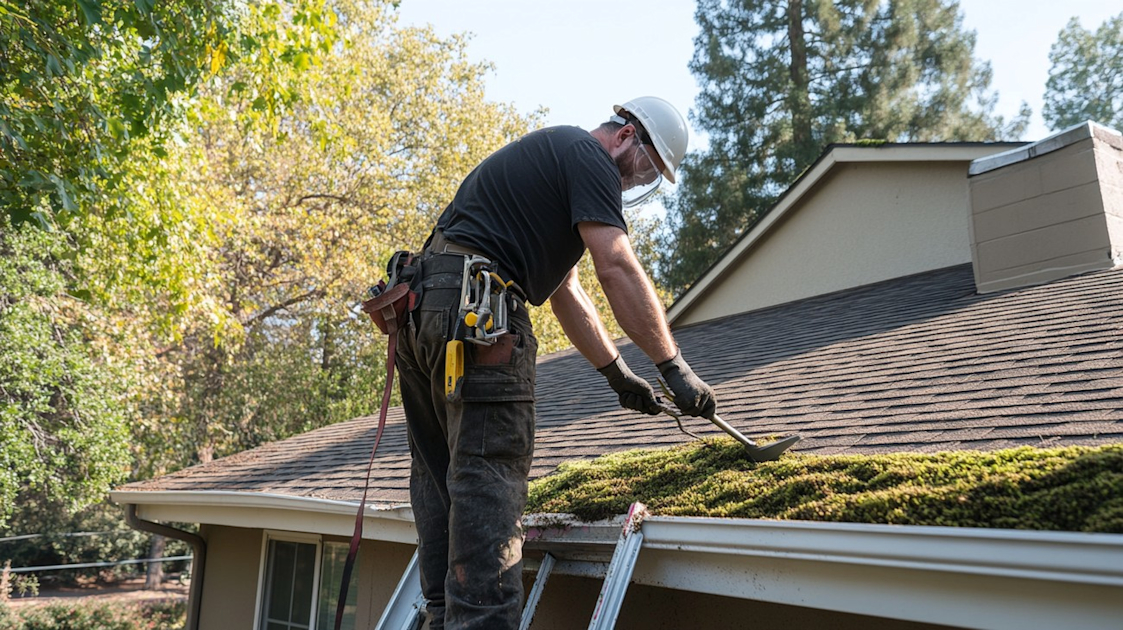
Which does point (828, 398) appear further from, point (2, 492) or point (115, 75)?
point (2, 492)

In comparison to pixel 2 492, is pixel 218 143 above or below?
above

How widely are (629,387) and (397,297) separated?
887mm

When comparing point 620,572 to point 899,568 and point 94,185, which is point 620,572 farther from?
point 94,185

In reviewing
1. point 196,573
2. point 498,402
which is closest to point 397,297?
point 498,402

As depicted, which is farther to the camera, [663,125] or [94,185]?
[94,185]

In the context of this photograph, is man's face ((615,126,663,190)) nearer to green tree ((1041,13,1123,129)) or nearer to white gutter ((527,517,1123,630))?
white gutter ((527,517,1123,630))

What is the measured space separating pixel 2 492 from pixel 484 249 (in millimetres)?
12228

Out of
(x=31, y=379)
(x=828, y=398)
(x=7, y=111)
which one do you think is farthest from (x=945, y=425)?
(x=31, y=379)

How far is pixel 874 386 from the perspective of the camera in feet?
14.2

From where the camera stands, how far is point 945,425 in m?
3.23

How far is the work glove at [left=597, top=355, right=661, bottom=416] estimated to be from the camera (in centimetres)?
306

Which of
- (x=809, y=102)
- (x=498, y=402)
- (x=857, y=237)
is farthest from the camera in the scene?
(x=809, y=102)

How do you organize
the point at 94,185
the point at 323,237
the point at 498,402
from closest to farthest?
1. the point at 498,402
2. the point at 94,185
3. the point at 323,237

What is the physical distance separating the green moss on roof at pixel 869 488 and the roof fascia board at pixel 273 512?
4.21 ft
